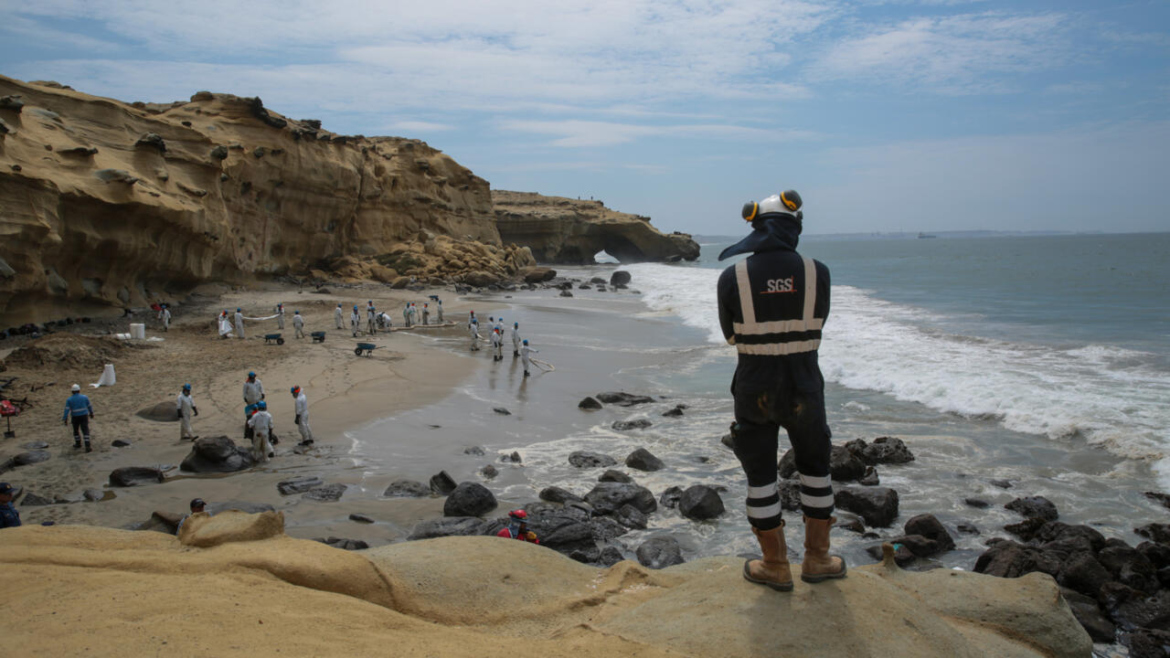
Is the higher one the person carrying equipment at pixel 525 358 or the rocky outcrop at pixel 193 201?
the rocky outcrop at pixel 193 201

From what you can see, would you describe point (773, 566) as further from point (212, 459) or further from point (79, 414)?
point (79, 414)

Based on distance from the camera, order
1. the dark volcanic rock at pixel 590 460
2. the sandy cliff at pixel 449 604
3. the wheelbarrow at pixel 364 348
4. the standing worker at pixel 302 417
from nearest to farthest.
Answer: the sandy cliff at pixel 449 604
the dark volcanic rock at pixel 590 460
the standing worker at pixel 302 417
the wheelbarrow at pixel 364 348

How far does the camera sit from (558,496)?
10.8 metres

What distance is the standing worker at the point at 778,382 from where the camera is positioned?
4113mm

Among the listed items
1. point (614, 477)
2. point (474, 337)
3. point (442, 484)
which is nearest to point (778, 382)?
point (614, 477)

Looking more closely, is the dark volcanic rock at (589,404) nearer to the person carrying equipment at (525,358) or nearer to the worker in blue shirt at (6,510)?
the person carrying equipment at (525,358)

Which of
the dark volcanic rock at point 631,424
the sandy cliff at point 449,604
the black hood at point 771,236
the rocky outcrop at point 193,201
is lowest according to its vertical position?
the dark volcanic rock at point 631,424

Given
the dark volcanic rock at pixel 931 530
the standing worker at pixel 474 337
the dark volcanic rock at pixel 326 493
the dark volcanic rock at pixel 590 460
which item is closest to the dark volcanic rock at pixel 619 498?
the dark volcanic rock at pixel 590 460

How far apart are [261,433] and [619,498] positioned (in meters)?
6.35

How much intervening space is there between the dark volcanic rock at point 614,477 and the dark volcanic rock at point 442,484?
8.04ft

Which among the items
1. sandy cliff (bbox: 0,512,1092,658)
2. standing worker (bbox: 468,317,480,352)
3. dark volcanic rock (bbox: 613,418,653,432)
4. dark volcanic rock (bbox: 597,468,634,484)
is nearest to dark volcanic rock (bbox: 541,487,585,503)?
dark volcanic rock (bbox: 597,468,634,484)

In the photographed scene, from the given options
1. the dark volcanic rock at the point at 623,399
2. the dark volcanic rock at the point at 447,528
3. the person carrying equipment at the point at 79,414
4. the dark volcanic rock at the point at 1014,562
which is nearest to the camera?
the dark volcanic rock at the point at 1014,562

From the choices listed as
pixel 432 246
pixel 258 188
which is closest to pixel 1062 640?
pixel 258 188

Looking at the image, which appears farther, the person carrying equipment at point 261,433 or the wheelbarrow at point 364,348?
the wheelbarrow at point 364,348
